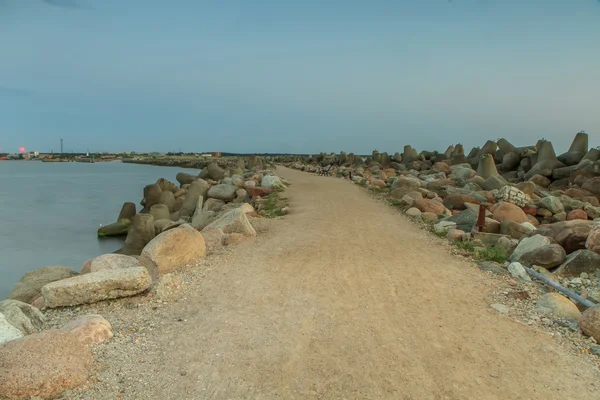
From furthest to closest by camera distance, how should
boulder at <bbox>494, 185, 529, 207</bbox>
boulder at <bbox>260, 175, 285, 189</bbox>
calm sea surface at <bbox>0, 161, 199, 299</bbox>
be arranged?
1. boulder at <bbox>260, 175, 285, 189</bbox>
2. calm sea surface at <bbox>0, 161, 199, 299</bbox>
3. boulder at <bbox>494, 185, 529, 207</bbox>

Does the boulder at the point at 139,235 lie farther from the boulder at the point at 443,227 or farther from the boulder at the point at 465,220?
the boulder at the point at 465,220

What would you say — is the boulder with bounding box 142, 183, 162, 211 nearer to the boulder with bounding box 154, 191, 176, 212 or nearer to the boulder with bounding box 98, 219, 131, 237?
the boulder with bounding box 154, 191, 176, 212

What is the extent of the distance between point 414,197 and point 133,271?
9.68 meters

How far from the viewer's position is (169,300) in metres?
6.05

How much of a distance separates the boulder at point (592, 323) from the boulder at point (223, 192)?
14683 mm

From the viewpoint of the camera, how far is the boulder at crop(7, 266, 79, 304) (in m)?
7.48

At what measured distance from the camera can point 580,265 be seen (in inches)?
281

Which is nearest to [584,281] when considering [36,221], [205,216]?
[205,216]

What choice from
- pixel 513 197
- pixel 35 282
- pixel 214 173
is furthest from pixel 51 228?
pixel 513 197

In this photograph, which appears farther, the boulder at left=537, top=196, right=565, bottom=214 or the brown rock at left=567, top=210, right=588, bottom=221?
the boulder at left=537, top=196, right=565, bottom=214

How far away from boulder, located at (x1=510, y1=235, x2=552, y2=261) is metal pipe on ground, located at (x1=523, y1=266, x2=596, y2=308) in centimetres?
66

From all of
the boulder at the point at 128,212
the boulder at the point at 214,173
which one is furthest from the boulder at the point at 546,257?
the boulder at the point at 214,173

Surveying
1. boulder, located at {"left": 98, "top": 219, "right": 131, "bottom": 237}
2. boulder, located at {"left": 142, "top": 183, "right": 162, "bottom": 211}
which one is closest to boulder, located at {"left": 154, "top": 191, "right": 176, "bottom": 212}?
boulder, located at {"left": 142, "top": 183, "right": 162, "bottom": 211}

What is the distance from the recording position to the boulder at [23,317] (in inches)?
203
